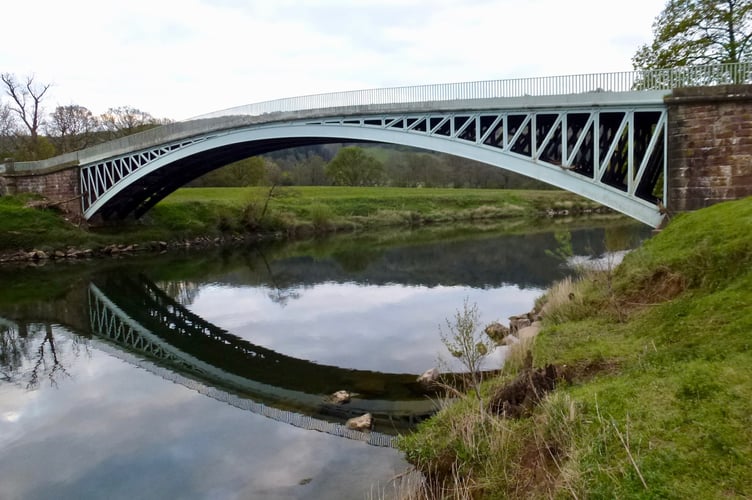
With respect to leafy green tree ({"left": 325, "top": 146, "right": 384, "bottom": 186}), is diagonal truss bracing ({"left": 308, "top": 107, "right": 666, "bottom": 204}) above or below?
below

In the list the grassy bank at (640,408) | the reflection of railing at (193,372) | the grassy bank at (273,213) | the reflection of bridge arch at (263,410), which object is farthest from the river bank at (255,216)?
the grassy bank at (640,408)

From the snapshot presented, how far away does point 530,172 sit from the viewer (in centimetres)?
1620

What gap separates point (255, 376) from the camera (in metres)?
11.9

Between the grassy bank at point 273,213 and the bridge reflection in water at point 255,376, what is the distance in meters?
15.9

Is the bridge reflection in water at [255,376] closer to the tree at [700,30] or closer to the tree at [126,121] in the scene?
the tree at [700,30]

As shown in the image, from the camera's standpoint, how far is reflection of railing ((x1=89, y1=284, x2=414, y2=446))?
8.89m

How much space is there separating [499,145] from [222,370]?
610 inches

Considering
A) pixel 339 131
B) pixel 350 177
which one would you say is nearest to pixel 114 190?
pixel 339 131

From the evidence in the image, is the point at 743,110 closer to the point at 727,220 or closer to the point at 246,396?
the point at 727,220

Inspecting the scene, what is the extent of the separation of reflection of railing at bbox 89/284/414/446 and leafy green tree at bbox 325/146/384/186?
48427mm

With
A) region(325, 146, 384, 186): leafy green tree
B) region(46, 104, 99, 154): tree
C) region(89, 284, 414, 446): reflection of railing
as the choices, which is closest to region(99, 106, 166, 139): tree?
region(46, 104, 99, 154): tree

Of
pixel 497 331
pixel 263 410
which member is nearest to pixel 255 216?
pixel 497 331

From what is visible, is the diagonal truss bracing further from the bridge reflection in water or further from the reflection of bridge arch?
the reflection of bridge arch

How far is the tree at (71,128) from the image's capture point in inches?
1880
